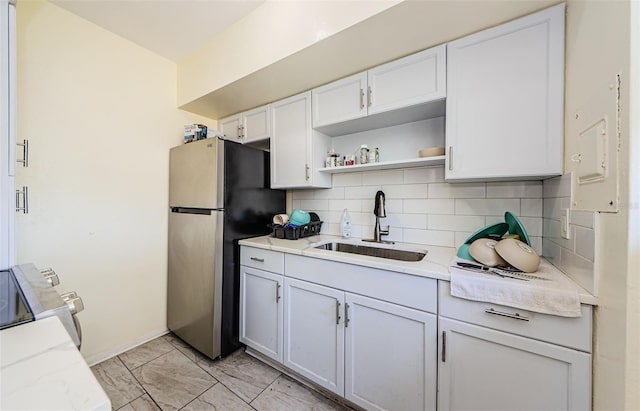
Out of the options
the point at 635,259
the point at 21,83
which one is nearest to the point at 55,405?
the point at 635,259

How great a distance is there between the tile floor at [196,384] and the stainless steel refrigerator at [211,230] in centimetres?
13

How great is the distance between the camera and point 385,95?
60.4 inches

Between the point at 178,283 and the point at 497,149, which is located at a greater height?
the point at 497,149

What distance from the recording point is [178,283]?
2051 millimetres

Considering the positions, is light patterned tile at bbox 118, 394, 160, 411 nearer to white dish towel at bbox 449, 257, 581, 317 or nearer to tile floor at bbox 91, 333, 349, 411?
tile floor at bbox 91, 333, 349, 411

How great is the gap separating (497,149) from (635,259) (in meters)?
0.69

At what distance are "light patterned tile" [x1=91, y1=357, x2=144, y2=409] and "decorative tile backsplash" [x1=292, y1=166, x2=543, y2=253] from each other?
5.53 ft

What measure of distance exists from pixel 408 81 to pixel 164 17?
1.72 metres

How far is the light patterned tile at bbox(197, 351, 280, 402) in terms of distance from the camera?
1.54 metres

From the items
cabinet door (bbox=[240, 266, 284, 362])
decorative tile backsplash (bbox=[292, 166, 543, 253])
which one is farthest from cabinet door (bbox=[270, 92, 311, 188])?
cabinet door (bbox=[240, 266, 284, 362])

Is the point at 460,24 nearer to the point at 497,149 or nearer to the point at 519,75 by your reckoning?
the point at 519,75

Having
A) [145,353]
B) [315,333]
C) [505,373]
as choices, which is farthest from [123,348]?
[505,373]

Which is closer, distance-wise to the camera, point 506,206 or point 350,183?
point 506,206

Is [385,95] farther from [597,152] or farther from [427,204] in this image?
[597,152]
